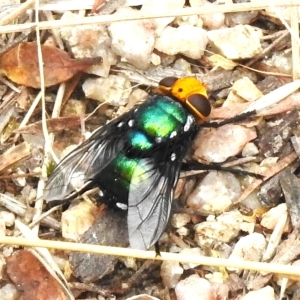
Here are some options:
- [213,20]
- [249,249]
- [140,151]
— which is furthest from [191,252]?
[213,20]

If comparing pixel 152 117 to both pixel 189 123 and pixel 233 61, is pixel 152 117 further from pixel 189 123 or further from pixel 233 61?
pixel 233 61

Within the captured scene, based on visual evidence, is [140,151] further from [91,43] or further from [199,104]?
[91,43]

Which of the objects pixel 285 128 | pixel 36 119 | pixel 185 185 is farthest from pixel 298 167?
pixel 36 119

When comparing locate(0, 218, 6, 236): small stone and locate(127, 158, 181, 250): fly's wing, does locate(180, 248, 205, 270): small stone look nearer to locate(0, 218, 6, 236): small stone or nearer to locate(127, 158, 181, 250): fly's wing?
locate(127, 158, 181, 250): fly's wing

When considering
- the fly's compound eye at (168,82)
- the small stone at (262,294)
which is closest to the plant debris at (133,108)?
the small stone at (262,294)

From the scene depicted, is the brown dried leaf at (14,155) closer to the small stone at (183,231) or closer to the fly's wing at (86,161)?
the fly's wing at (86,161)

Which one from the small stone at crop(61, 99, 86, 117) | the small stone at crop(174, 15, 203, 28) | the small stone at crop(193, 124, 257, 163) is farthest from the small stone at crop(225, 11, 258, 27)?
the small stone at crop(61, 99, 86, 117)
